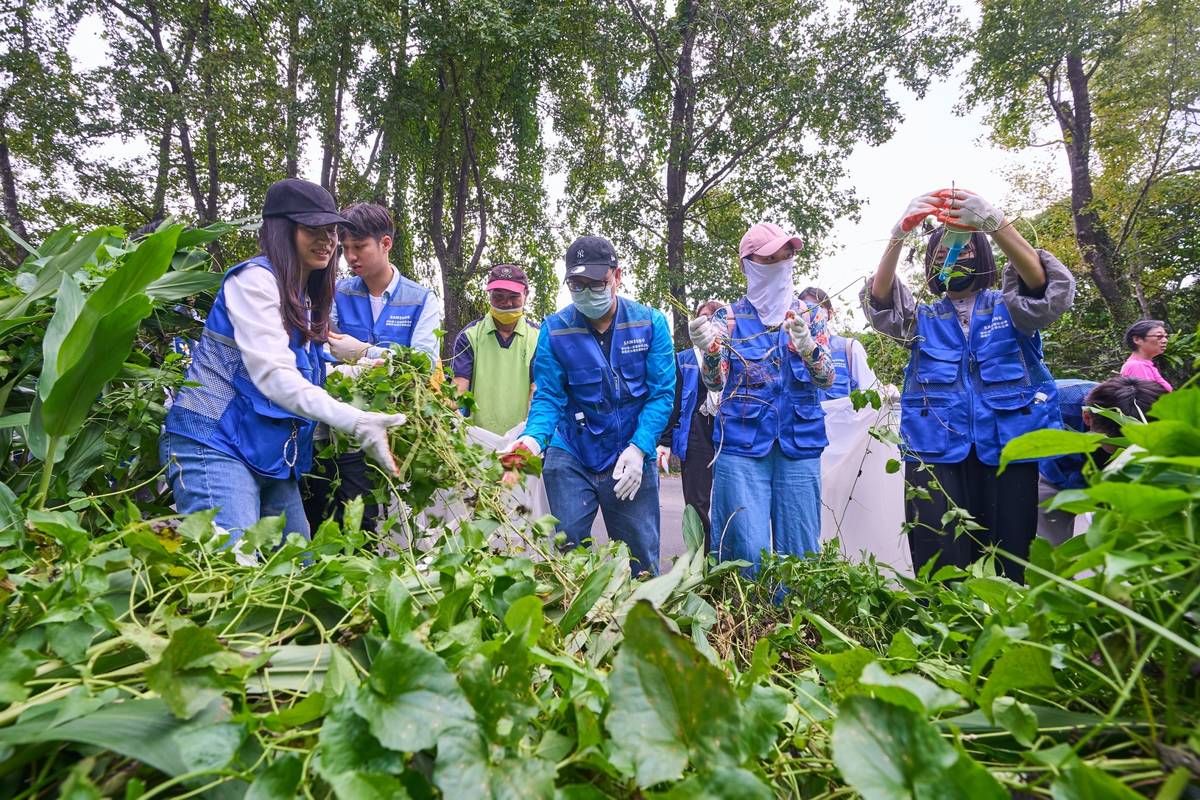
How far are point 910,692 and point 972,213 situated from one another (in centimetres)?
233

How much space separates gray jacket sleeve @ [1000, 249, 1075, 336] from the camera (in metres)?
2.53

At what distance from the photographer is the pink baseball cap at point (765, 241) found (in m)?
3.23

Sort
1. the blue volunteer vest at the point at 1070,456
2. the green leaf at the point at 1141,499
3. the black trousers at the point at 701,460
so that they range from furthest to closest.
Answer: the black trousers at the point at 701,460 < the blue volunteer vest at the point at 1070,456 < the green leaf at the point at 1141,499

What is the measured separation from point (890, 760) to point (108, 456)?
1.77 meters

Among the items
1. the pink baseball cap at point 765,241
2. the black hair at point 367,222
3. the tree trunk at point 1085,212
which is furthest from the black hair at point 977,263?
the tree trunk at point 1085,212

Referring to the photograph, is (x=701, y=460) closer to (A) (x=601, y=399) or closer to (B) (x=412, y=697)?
(A) (x=601, y=399)

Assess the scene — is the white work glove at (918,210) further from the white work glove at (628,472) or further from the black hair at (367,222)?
the black hair at (367,222)

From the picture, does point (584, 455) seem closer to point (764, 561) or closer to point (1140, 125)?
point (764, 561)

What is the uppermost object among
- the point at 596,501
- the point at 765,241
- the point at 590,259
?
the point at 765,241

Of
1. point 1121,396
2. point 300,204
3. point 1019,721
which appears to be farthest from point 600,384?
point 1121,396

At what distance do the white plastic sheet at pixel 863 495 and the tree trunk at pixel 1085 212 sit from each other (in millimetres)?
8316

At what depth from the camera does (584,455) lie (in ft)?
9.92

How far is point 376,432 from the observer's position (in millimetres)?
1811

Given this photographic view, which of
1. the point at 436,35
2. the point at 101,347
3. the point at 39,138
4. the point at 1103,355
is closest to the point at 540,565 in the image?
the point at 101,347
